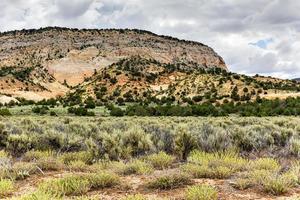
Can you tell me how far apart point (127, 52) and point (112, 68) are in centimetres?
2756

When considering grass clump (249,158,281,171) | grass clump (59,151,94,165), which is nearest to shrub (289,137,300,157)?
grass clump (249,158,281,171)

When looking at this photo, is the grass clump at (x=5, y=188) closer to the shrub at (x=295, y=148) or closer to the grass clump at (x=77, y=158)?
the grass clump at (x=77, y=158)

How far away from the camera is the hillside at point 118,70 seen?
8550 cm

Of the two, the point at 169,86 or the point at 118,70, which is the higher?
the point at 118,70

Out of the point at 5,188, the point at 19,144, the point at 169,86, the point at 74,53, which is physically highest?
the point at 74,53

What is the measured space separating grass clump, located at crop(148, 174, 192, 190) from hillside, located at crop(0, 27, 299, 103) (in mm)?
63972

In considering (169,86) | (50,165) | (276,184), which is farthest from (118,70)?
(276,184)

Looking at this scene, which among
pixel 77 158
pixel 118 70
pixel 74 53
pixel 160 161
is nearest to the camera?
pixel 160 161

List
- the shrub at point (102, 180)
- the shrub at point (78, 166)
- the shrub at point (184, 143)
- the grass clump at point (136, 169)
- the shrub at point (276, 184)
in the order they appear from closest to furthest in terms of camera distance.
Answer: the shrub at point (276, 184) < the shrub at point (102, 180) < the grass clump at point (136, 169) < the shrub at point (78, 166) < the shrub at point (184, 143)

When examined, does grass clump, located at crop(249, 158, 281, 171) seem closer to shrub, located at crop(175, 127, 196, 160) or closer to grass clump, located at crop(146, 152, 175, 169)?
grass clump, located at crop(146, 152, 175, 169)

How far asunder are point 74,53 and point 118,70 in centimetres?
3361

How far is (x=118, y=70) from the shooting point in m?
106

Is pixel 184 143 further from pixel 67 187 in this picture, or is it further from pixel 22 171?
pixel 67 187

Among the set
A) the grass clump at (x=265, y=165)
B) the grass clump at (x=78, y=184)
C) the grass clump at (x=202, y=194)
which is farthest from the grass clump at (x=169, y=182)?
the grass clump at (x=265, y=165)
